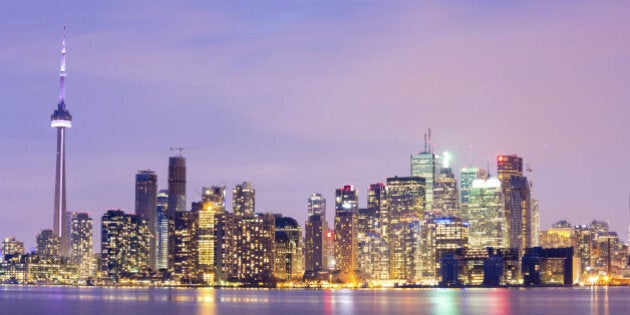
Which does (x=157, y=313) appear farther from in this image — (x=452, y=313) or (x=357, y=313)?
(x=452, y=313)

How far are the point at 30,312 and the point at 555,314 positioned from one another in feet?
291

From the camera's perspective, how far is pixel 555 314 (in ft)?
622

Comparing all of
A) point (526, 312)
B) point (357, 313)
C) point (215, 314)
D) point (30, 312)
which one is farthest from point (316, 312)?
point (30, 312)

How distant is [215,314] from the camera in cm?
18425

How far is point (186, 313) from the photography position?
190625mm

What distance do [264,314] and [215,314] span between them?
318 inches

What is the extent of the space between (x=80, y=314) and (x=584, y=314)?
3340 inches

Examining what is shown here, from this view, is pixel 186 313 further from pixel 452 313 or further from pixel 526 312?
pixel 526 312

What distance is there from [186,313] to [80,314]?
57.6 ft

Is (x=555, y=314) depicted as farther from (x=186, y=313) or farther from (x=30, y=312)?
(x=30, y=312)

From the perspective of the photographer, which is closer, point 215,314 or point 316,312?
point 215,314

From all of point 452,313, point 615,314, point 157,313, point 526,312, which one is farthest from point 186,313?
point 615,314

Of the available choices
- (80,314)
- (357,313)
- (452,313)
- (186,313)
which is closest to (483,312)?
(452,313)

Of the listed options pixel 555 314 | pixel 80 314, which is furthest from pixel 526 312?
pixel 80 314
